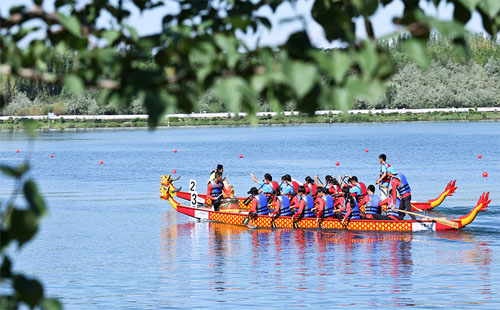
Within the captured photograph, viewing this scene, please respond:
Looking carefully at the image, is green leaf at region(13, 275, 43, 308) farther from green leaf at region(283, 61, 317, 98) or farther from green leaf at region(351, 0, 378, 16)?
green leaf at region(351, 0, 378, 16)

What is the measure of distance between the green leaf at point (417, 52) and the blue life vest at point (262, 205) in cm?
2444

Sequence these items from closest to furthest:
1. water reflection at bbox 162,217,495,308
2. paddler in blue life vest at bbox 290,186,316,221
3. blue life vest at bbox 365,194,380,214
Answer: water reflection at bbox 162,217,495,308, blue life vest at bbox 365,194,380,214, paddler in blue life vest at bbox 290,186,316,221

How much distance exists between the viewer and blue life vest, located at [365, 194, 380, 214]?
26.4 metres

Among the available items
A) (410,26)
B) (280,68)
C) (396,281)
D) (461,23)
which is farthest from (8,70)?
(396,281)

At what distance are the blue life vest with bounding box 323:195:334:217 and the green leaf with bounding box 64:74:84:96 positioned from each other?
2284cm

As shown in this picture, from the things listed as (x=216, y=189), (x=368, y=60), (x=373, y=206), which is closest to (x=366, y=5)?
(x=368, y=60)

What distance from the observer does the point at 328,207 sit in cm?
2720

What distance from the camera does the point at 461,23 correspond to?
4.45m

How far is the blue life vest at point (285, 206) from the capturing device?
92.6ft

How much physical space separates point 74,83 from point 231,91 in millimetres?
827

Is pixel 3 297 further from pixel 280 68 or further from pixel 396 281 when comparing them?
pixel 396 281

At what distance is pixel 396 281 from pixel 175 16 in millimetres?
16881

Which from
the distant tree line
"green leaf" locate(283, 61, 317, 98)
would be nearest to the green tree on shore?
"green leaf" locate(283, 61, 317, 98)

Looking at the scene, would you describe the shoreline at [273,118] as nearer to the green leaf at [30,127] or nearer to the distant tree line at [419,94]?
the distant tree line at [419,94]
